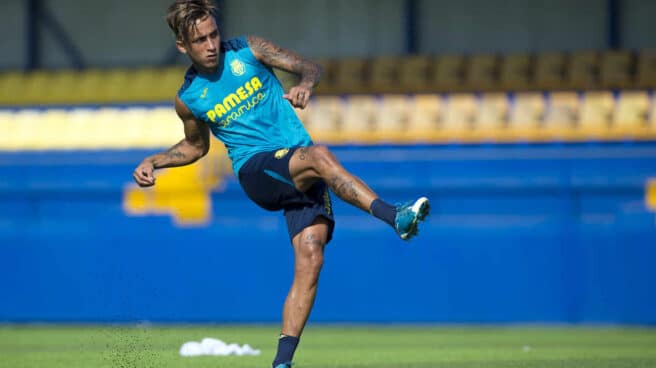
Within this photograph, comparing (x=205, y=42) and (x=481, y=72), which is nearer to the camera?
(x=205, y=42)

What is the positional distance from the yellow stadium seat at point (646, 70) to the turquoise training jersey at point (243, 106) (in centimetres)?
913

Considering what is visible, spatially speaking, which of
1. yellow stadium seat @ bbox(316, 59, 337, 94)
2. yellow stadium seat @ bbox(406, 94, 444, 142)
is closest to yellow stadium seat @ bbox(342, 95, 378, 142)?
yellow stadium seat @ bbox(406, 94, 444, 142)

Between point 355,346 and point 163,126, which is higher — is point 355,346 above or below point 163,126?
below

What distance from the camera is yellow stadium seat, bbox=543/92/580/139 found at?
1081 cm

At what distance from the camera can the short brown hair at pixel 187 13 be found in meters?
4.56

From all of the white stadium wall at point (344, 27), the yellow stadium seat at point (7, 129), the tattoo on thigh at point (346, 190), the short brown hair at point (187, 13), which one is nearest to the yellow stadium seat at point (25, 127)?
the yellow stadium seat at point (7, 129)

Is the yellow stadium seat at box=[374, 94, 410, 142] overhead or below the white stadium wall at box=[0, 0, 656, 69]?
below

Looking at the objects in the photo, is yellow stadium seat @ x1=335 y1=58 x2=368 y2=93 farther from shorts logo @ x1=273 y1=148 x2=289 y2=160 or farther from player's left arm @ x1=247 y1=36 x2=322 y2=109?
shorts logo @ x1=273 y1=148 x2=289 y2=160

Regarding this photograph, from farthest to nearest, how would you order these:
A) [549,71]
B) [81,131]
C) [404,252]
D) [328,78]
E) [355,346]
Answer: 1. [328,78]
2. [549,71]
3. [81,131]
4. [404,252]
5. [355,346]

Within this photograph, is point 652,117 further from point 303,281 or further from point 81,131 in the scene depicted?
point 303,281

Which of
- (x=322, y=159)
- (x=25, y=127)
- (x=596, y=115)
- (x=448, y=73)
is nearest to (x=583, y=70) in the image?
(x=448, y=73)

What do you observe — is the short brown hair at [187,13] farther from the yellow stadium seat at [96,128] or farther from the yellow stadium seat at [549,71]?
the yellow stadium seat at [549,71]

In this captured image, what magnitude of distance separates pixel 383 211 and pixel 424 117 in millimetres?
7837

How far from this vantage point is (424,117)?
465 inches
